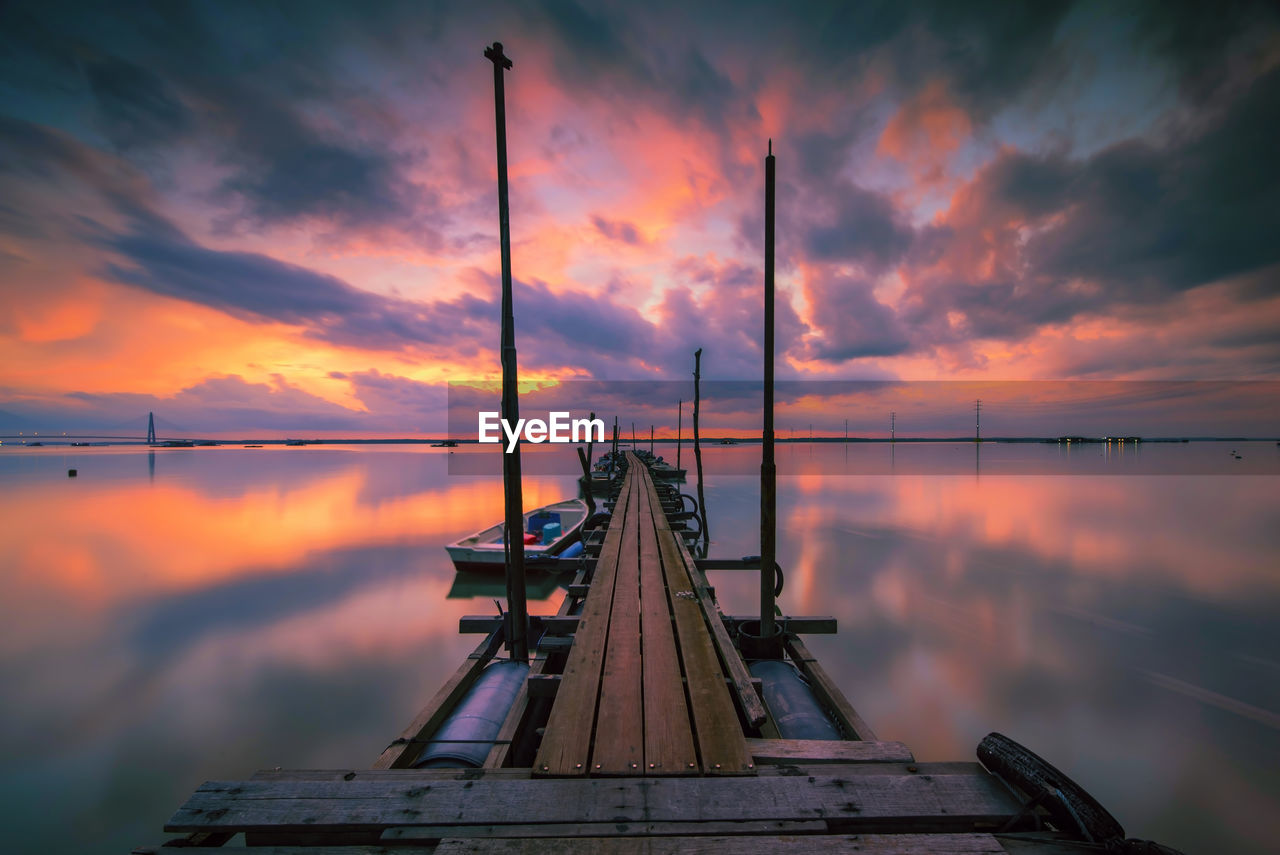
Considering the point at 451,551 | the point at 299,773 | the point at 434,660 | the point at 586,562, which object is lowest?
the point at 434,660

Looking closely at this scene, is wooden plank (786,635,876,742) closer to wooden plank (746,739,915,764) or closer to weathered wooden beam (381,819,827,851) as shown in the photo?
wooden plank (746,739,915,764)

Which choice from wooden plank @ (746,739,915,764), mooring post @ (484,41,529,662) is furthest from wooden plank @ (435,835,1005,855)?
mooring post @ (484,41,529,662)

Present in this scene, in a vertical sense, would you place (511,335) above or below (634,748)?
above

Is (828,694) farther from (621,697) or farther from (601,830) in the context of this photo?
(601,830)

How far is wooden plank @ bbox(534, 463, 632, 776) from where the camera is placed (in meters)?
3.44

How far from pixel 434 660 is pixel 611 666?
883cm

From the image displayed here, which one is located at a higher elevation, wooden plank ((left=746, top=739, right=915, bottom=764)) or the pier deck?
the pier deck

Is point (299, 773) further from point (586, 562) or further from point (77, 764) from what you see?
point (77, 764)

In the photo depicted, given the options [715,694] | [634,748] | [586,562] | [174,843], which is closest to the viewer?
[174,843]

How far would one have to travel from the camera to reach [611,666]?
5098mm

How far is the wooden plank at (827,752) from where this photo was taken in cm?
361

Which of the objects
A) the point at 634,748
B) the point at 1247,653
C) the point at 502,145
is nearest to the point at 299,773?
the point at 634,748

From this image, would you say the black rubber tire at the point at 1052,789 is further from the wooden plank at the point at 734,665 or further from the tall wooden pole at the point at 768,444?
the tall wooden pole at the point at 768,444

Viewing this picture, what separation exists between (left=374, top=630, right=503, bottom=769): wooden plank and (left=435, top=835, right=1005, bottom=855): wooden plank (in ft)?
6.29
